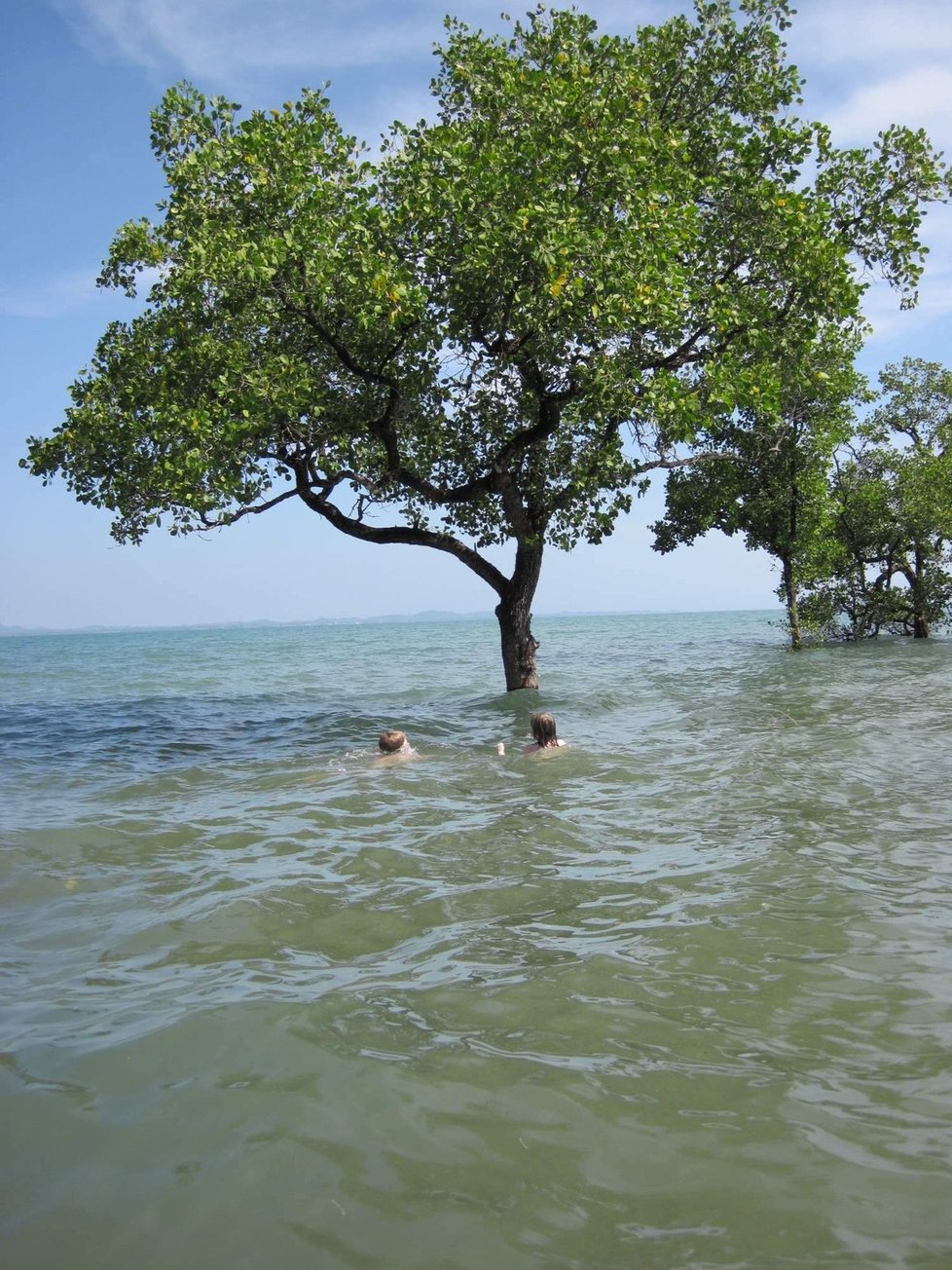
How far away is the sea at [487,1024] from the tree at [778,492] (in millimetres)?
24784

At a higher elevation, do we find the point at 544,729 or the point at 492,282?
the point at 492,282

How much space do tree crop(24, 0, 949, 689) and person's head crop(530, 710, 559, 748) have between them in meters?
6.23

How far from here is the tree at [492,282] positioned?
54.3ft

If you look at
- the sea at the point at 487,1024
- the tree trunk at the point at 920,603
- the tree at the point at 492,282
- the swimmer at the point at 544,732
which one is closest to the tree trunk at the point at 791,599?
the tree trunk at the point at 920,603

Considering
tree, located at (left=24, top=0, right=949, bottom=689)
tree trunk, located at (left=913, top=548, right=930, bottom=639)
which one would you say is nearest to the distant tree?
tree trunk, located at (left=913, top=548, right=930, bottom=639)

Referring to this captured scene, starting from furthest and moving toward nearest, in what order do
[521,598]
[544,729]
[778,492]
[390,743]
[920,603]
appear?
[920,603] → [778,492] → [521,598] → [390,743] → [544,729]

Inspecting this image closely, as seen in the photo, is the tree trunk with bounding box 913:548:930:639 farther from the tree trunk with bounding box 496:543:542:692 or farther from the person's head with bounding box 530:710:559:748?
the person's head with bounding box 530:710:559:748

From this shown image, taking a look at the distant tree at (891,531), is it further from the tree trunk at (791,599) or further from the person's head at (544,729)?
the person's head at (544,729)

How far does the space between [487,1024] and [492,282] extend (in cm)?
1519

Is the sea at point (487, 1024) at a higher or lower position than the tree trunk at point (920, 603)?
lower

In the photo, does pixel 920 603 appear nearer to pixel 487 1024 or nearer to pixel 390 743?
pixel 390 743

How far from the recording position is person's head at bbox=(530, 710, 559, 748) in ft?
47.1

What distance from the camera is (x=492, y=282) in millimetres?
17406

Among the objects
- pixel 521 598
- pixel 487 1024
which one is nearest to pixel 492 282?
pixel 521 598
